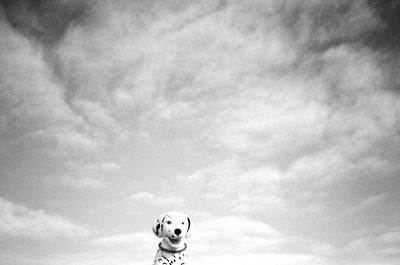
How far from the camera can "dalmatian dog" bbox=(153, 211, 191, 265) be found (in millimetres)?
6887

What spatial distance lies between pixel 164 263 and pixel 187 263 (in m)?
0.49

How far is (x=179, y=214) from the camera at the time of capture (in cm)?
759

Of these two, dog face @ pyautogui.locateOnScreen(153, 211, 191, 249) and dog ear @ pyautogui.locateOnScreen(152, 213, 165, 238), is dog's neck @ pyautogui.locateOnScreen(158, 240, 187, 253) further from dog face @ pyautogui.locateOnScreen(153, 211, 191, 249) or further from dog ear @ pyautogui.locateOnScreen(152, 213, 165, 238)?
dog ear @ pyautogui.locateOnScreen(152, 213, 165, 238)

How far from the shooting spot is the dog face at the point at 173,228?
7.11m

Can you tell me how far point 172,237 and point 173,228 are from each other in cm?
19

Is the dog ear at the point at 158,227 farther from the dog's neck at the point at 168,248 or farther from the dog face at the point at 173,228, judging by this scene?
the dog's neck at the point at 168,248

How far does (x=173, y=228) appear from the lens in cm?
717

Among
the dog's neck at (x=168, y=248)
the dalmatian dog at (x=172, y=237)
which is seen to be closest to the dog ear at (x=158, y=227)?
the dalmatian dog at (x=172, y=237)

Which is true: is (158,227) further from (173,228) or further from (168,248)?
(168,248)

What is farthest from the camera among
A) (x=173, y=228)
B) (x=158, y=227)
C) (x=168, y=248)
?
(x=158, y=227)

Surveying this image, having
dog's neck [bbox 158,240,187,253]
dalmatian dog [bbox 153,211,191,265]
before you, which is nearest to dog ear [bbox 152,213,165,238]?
dalmatian dog [bbox 153,211,191,265]

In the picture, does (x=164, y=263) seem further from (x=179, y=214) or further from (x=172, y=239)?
(x=179, y=214)

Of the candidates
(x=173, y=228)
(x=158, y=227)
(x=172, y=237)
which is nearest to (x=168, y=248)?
(x=172, y=237)

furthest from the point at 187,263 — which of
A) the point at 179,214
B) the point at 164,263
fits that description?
the point at 179,214
